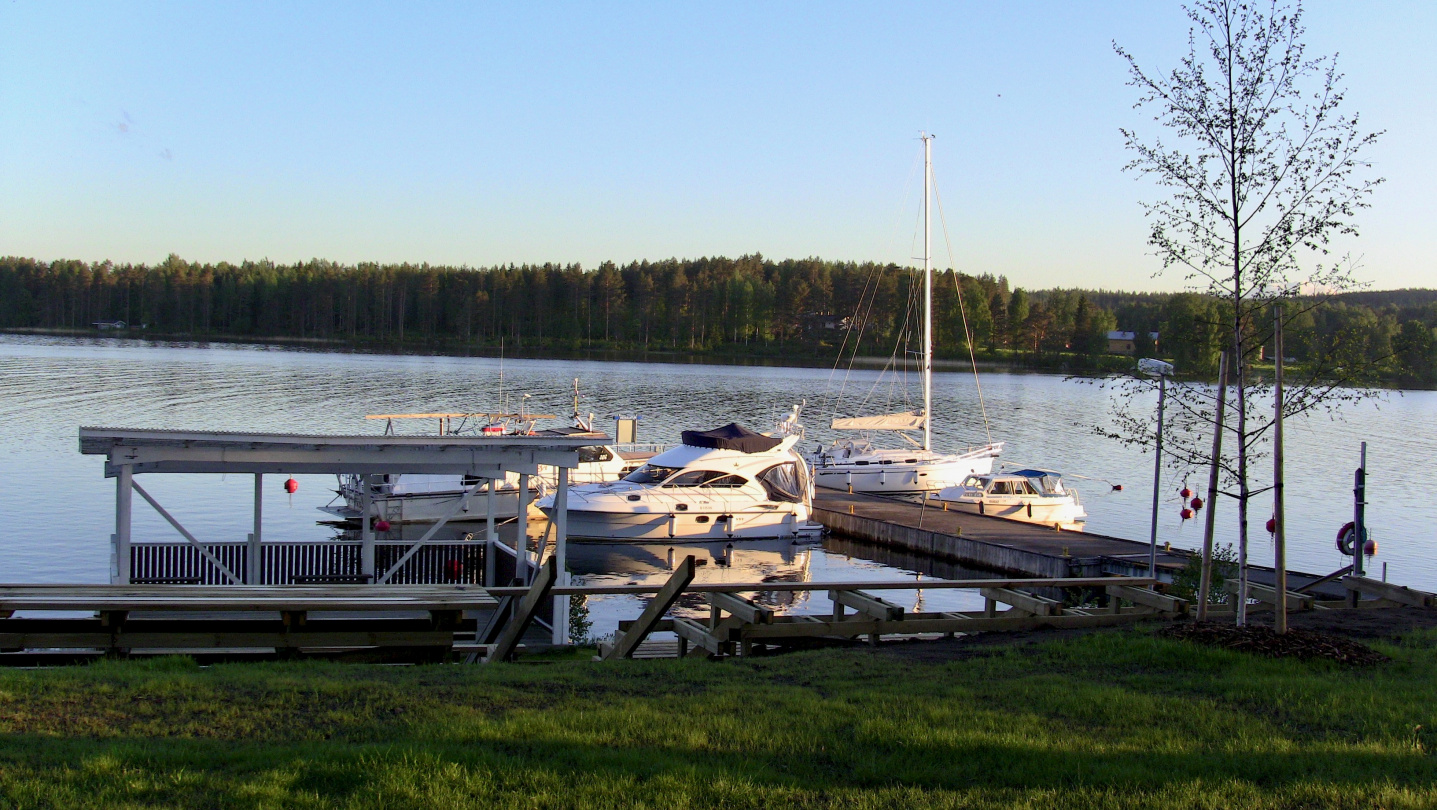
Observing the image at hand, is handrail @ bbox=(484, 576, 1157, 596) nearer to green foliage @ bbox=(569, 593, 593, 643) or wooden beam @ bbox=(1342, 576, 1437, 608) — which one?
wooden beam @ bbox=(1342, 576, 1437, 608)

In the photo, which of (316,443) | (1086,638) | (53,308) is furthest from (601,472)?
(53,308)

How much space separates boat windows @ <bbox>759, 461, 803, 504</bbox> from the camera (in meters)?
29.3

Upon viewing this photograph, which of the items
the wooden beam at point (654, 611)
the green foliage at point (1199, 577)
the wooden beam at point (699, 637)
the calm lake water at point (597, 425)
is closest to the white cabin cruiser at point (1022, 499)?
the calm lake water at point (597, 425)

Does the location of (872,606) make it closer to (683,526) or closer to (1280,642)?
(1280,642)

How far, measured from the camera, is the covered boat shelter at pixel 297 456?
488 inches

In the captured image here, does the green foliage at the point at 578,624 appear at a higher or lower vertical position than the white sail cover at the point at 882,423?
lower

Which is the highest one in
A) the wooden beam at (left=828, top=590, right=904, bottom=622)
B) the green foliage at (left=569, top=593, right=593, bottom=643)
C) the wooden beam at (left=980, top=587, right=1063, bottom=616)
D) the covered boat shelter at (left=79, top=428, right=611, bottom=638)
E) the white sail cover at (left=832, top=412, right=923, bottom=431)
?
the covered boat shelter at (left=79, top=428, right=611, bottom=638)

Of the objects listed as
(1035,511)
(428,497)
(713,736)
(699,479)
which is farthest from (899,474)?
(713,736)

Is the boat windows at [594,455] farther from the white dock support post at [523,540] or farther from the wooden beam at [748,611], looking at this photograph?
the wooden beam at [748,611]

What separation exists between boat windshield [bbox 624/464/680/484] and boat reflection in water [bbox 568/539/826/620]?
5.53 feet

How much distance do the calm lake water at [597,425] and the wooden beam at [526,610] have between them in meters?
10.7

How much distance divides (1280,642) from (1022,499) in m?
23.6

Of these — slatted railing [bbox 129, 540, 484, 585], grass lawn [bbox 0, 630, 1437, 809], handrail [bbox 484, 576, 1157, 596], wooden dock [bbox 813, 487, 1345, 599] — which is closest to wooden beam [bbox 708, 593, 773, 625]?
handrail [bbox 484, 576, 1157, 596]

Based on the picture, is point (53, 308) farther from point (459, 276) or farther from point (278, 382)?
point (278, 382)
